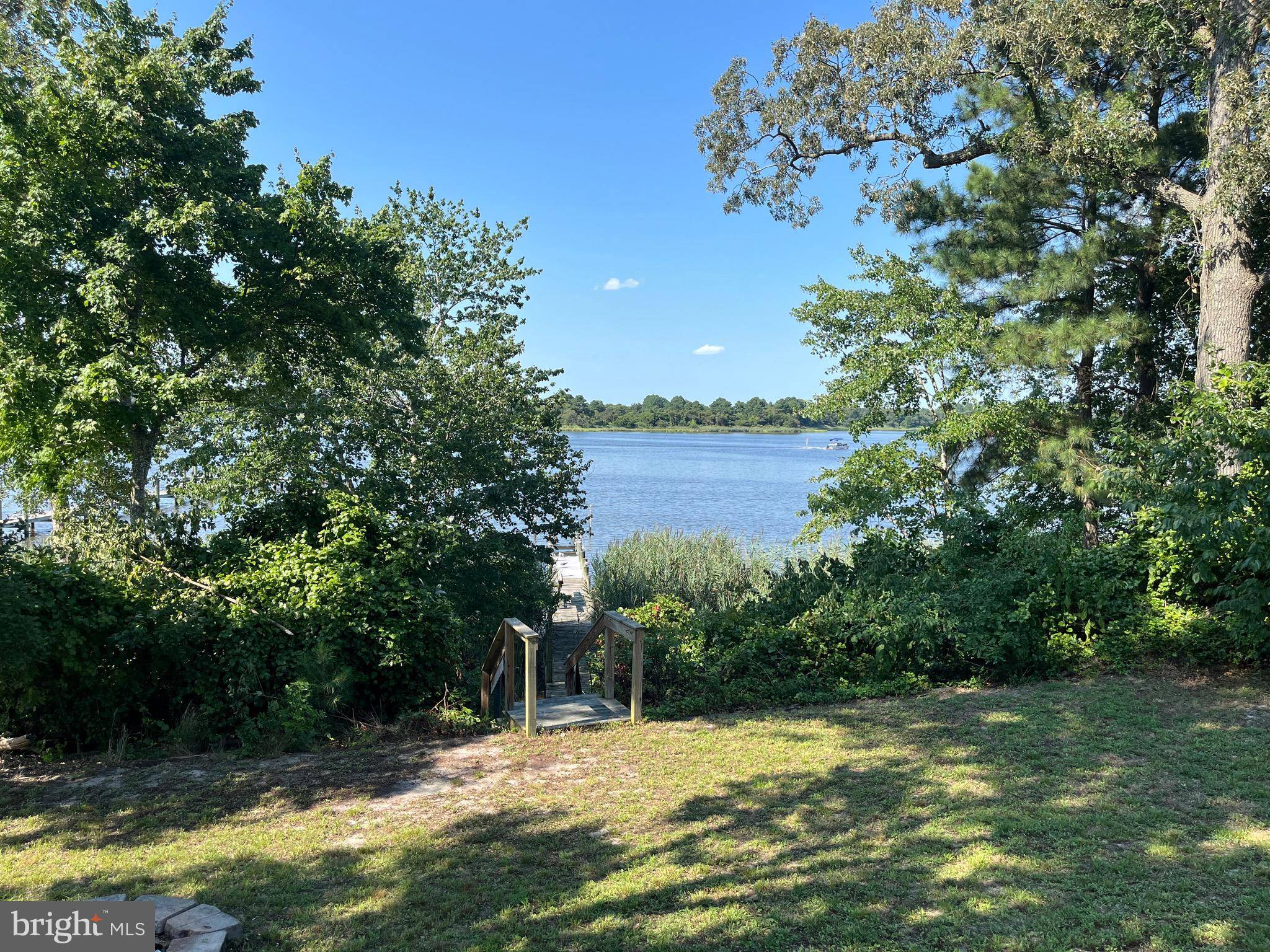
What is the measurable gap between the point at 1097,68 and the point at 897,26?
8.80 ft

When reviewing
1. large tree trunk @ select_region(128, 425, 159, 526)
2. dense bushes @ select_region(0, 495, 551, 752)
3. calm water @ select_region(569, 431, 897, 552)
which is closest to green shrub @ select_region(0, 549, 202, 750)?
dense bushes @ select_region(0, 495, 551, 752)

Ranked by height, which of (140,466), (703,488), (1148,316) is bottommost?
(703,488)

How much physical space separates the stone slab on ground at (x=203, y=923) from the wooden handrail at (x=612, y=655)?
140 inches

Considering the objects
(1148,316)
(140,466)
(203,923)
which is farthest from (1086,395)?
(140,466)

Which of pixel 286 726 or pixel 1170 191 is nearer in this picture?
pixel 286 726

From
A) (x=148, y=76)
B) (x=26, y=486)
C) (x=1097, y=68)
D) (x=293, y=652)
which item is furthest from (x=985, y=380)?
(x=26, y=486)

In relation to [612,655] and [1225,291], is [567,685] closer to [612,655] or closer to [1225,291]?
[612,655]

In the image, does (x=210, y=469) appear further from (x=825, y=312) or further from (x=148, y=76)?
(x=825, y=312)

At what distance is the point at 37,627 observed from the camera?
5152mm

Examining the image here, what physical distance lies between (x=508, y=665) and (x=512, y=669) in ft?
0.15

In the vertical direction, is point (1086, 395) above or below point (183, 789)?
above

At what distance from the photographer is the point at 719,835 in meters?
4.06

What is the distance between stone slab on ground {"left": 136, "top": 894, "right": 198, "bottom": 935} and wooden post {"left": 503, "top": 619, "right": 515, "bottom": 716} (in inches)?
144

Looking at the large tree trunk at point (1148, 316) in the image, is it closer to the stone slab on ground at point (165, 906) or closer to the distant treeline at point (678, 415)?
the stone slab on ground at point (165, 906)
